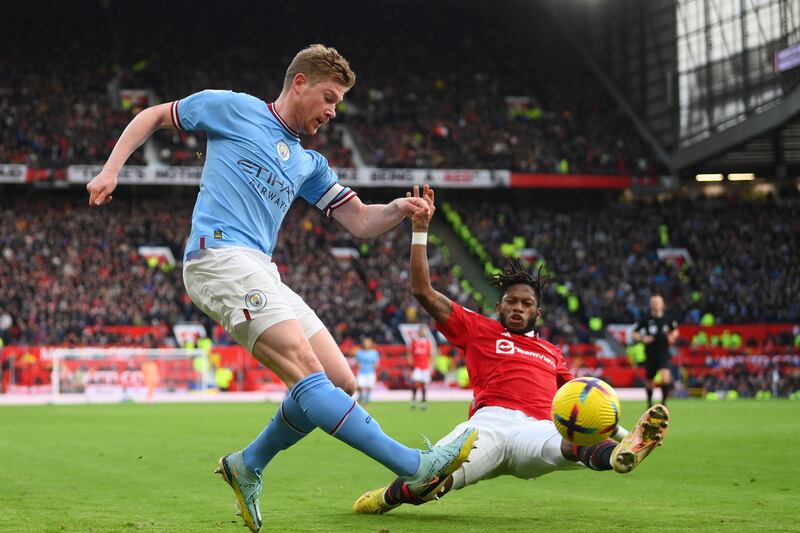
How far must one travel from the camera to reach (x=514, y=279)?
7.41 metres

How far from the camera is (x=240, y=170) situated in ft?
18.6

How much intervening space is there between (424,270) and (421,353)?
19413mm

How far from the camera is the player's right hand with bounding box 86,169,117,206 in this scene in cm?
532

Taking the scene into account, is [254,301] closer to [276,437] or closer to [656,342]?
[276,437]

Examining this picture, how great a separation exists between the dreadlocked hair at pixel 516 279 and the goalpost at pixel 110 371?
23.3 metres

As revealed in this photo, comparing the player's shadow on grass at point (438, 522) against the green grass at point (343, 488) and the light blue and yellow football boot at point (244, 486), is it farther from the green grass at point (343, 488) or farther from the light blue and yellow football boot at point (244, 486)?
the light blue and yellow football boot at point (244, 486)

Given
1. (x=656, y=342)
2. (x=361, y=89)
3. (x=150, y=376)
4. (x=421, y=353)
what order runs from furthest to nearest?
(x=361, y=89)
(x=150, y=376)
(x=421, y=353)
(x=656, y=342)

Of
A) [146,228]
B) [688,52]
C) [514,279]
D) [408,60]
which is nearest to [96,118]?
[146,228]

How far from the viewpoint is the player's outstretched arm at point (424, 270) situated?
6.41m

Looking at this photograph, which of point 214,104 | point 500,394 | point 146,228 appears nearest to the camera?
point 214,104

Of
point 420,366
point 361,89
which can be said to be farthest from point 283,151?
point 361,89

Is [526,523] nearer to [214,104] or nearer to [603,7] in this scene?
[214,104]

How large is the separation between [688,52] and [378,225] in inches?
1629

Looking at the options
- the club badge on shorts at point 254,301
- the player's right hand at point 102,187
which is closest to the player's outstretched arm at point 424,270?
the club badge on shorts at point 254,301
